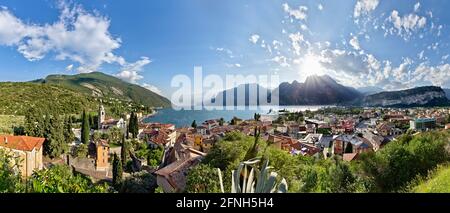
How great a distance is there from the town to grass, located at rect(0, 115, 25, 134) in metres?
0.09

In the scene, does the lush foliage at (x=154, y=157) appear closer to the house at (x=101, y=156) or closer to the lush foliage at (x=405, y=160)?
the house at (x=101, y=156)

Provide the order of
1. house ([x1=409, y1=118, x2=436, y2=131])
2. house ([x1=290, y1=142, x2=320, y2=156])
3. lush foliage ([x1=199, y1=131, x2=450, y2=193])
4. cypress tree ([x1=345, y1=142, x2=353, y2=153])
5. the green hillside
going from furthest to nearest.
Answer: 1. cypress tree ([x1=345, y1=142, x2=353, y2=153])
2. house ([x1=290, y1=142, x2=320, y2=156])
3. house ([x1=409, y1=118, x2=436, y2=131])
4. lush foliage ([x1=199, y1=131, x2=450, y2=193])
5. the green hillside

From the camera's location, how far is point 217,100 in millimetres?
1782

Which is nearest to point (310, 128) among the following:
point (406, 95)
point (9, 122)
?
point (406, 95)

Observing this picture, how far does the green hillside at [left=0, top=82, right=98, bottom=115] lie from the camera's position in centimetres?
283

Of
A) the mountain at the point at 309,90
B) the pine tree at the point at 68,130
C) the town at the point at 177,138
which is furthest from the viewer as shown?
the pine tree at the point at 68,130

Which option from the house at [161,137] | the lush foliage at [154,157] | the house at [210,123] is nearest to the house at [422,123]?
the house at [210,123]

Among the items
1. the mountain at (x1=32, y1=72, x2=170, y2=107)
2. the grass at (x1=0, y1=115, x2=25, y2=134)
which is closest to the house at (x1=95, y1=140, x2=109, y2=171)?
the grass at (x1=0, y1=115, x2=25, y2=134)

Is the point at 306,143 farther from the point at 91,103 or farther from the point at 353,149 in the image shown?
the point at 91,103

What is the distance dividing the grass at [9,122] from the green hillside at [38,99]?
0.15ft

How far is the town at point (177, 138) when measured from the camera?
137 inches

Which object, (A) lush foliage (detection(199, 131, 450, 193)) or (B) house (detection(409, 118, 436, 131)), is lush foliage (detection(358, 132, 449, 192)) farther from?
(B) house (detection(409, 118, 436, 131))
